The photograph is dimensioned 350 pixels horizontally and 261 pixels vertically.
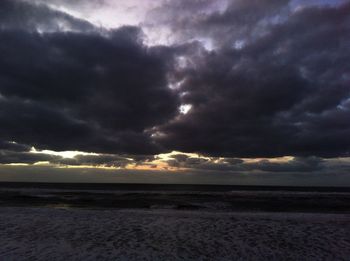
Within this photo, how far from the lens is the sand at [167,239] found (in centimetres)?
1315

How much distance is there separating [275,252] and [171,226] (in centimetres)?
721

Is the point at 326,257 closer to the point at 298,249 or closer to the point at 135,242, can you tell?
the point at 298,249

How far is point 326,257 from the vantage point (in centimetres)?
1320

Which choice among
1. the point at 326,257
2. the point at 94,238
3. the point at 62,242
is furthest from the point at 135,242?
the point at 326,257

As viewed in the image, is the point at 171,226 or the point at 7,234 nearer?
the point at 7,234

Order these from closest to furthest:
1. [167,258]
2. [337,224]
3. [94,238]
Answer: [167,258] < [94,238] < [337,224]

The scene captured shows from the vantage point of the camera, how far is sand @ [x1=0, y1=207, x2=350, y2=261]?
43.1 feet

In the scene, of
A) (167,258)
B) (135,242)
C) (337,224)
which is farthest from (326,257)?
(337,224)

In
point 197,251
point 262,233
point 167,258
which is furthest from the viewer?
point 262,233

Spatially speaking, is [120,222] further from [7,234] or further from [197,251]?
[197,251]

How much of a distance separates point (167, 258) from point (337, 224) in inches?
548

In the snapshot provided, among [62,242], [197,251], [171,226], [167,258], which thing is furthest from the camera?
[171,226]

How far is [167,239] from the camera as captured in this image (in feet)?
52.3

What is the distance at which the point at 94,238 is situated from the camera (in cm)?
1584
